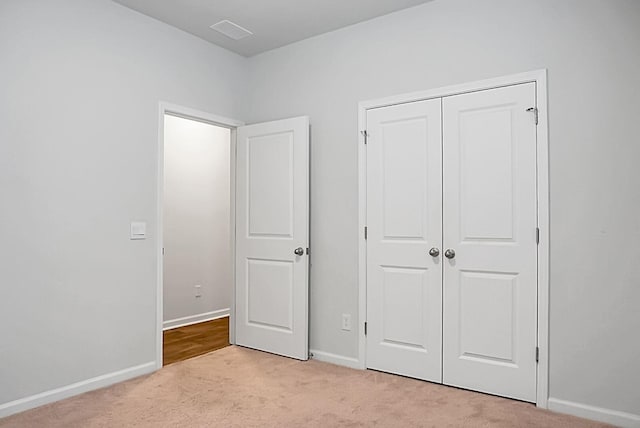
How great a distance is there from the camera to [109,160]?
3.12 metres

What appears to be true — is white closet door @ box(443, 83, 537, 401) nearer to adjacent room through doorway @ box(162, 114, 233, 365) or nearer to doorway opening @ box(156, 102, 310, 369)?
doorway opening @ box(156, 102, 310, 369)

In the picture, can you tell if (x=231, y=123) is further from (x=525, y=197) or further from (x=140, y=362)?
(x=525, y=197)

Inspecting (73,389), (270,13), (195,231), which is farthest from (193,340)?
(270,13)

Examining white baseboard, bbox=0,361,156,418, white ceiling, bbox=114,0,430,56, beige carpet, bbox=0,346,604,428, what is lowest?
beige carpet, bbox=0,346,604,428

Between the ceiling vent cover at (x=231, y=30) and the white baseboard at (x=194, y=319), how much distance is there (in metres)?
2.80

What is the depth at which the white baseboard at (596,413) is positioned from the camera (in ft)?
7.99

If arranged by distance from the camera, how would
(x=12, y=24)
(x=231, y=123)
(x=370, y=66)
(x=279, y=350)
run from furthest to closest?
(x=231, y=123)
(x=279, y=350)
(x=370, y=66)
(x=12, y=24)

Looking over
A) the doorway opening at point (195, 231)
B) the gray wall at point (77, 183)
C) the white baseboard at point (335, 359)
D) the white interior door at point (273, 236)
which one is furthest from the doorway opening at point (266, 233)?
the doorway opening at point (195, 231)

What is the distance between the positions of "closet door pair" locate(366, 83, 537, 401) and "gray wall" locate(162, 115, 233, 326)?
219 centimetres

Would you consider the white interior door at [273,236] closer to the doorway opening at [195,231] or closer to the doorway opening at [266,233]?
the doorway opening at [266,233]

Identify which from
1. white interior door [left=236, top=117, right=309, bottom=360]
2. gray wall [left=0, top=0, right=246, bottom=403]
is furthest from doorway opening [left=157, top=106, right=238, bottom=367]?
gray wall [left=0, top=0, right=246, bottom=403]

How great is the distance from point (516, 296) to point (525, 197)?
0.64 m

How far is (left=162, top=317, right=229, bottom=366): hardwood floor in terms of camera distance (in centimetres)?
387

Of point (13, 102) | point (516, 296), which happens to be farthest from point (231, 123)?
point (516, 296)
